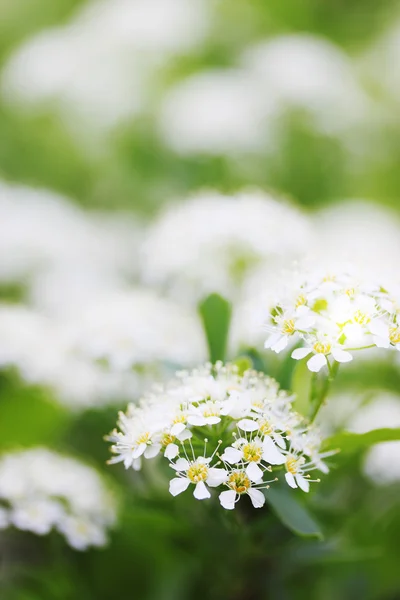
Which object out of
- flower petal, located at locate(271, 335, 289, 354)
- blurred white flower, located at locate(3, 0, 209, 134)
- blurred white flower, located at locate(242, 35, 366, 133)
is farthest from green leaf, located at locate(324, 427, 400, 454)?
blurred white flower, located at locate(3, 0, 209, 134)

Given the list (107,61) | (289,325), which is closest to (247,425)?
(289,325)

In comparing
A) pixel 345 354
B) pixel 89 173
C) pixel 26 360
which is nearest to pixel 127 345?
pixel 26 360

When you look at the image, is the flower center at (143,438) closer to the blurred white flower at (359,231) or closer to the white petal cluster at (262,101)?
the blurred white flower at (359,231)

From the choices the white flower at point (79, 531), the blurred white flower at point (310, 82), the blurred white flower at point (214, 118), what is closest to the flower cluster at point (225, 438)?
the white flower at point (79, 531)

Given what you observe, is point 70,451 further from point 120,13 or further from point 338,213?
point 120,13

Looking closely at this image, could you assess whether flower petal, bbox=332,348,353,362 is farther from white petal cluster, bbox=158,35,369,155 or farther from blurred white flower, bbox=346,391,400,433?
white petal cluster, bbox=158,35,369,155

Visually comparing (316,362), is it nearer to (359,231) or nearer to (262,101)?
(359,231)
